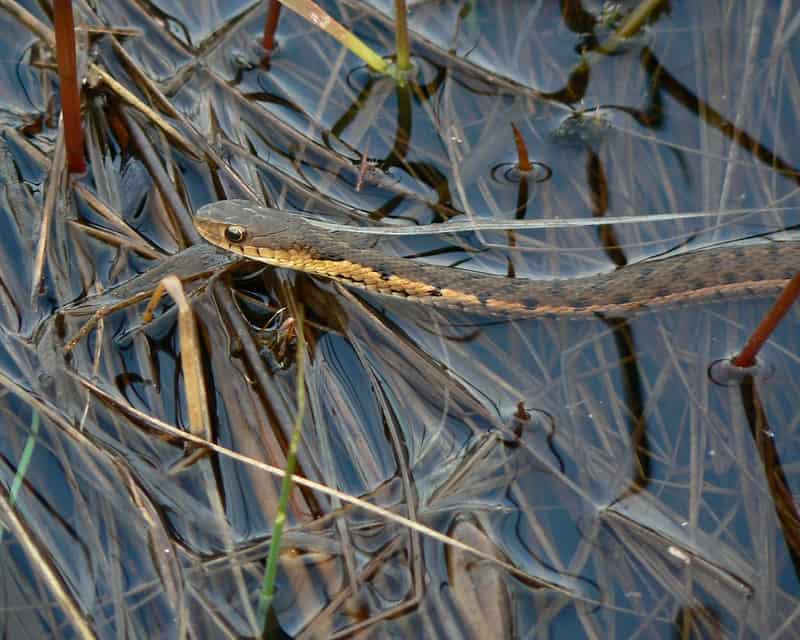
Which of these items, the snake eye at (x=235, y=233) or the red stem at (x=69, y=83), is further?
the snake eye at (x=235, y=233)

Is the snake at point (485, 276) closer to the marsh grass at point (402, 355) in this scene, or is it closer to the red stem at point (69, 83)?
the marsh grass at point (402, 355)

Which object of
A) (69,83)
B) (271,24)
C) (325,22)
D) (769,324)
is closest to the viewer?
(769,324)

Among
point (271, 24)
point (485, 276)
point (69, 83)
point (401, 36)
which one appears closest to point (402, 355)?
point (485, 276)

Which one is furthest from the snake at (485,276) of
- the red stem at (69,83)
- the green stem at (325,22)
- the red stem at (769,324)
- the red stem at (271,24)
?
the red stem at (271,24)

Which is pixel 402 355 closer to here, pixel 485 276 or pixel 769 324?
pixel 485 276

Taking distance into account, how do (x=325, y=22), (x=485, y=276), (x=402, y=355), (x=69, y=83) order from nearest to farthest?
(x=69, y=83) → (x=402, y=355) → (x=485, y=276) → (x=325, y=22)

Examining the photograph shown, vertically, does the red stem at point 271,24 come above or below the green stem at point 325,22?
above
